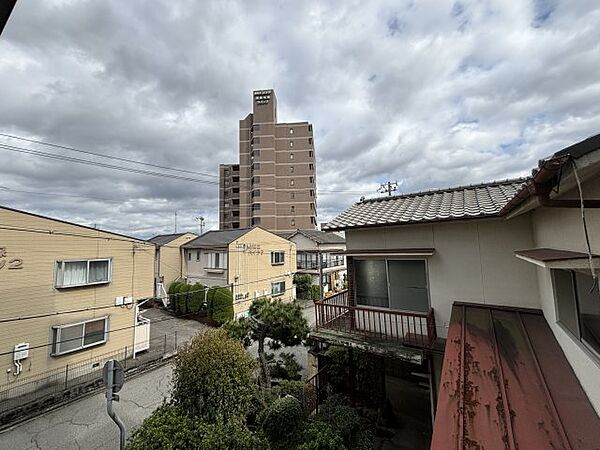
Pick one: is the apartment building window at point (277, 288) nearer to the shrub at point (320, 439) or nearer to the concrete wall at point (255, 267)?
the concrete wall at point (255, 267)

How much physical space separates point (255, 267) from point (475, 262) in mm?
16109

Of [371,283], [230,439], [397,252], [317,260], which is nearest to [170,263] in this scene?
[317,260]

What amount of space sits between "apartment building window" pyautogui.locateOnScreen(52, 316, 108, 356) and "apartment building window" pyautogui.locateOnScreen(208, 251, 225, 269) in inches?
325

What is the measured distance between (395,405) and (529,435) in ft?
22.9

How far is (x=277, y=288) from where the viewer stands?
22297mm

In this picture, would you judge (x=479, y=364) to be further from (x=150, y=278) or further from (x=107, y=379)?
(x=150, y=278)

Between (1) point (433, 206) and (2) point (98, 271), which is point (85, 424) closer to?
(2) point (98, 271)

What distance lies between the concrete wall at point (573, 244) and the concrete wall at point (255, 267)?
1598cm

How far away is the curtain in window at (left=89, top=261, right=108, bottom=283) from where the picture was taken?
35.9 feet

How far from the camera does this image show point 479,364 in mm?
3426

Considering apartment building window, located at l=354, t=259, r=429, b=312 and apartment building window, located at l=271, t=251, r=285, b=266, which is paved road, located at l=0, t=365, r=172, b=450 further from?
apartment building window, located at l=271, t=251, r=285, b=266

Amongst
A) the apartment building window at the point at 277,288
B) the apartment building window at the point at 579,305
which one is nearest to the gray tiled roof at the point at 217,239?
the apartment building window at the point at 277,288

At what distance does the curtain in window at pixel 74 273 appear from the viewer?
403 inches

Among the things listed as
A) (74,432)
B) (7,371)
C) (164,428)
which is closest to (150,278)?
(7,371)
